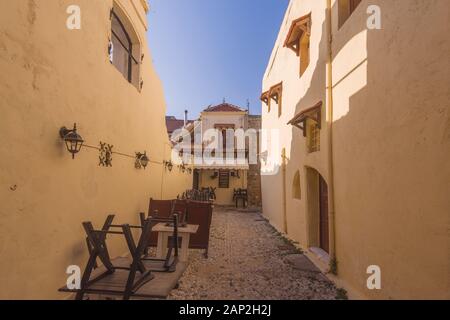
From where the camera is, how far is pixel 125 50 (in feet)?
24.1

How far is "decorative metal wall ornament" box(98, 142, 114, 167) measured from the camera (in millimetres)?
5219

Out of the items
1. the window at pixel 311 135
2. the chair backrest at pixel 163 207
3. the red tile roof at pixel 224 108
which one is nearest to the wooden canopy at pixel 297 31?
the window at pixel 311 135

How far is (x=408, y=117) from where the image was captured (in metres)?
3.31

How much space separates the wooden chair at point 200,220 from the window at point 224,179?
546 inches

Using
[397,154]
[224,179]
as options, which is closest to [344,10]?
[397,154]

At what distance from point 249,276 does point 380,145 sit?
12.3ft

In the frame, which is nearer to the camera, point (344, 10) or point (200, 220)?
point (344, 10)

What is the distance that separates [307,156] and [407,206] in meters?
4.30

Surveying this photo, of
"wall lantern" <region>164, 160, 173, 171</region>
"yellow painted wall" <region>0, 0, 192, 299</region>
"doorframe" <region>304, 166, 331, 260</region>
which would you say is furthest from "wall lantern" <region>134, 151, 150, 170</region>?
"doorframe" <region>304, 166, 331, 260</region>

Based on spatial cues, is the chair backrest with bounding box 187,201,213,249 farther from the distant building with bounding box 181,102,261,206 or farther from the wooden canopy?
the distant building with bounding box 181,102,261,206

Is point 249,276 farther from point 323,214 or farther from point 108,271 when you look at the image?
point 108,271

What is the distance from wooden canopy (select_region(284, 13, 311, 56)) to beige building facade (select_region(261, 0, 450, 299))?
0.08 metres

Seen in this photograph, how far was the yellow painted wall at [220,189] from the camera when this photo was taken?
68.9 ft
